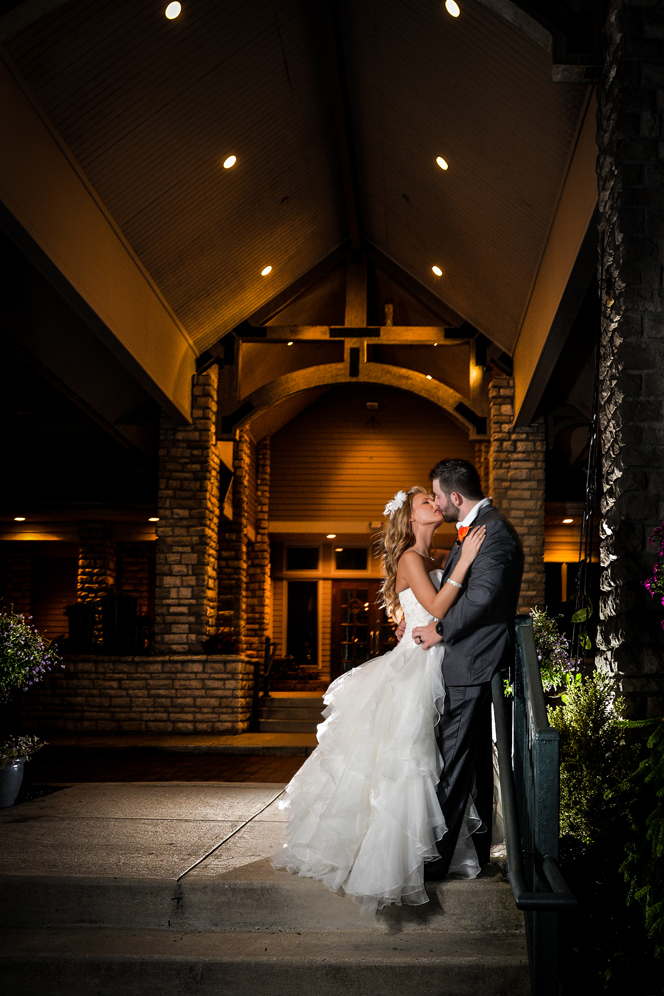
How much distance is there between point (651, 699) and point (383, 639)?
1070 cm

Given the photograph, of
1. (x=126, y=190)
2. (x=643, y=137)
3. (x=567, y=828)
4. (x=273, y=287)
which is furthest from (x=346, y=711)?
(x=273, y=287)

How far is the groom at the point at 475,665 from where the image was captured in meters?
3.51

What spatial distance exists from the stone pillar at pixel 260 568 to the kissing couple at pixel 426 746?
37.7 feet

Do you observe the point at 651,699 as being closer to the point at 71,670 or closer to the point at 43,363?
the point at 43,363

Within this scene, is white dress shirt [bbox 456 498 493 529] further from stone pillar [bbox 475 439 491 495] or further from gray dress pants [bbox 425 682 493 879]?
stone pillar [bbox 475 439 491 495]

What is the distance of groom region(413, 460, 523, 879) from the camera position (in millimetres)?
3512

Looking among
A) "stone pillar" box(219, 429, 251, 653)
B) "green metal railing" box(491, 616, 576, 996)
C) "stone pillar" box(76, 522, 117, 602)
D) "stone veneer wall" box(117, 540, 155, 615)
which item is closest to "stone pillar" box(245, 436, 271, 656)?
"stone pillar" box(219, 429, 251, 653)

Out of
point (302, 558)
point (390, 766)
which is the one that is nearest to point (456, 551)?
point (390, 766)

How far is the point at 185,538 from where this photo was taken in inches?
441

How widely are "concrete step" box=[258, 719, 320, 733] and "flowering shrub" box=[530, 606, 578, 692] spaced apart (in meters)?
6.81

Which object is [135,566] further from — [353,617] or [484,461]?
[484,461]

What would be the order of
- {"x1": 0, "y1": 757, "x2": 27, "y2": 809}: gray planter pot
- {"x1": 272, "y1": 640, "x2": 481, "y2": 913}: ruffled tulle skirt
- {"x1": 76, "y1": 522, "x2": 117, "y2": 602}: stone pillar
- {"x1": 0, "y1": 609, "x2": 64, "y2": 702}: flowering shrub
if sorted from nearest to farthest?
{"x1": 272, "y1": 640, "x2": 481, "y2": 913}: ruffled tulle skirt, {"x1": 0, "y1": 757, "x2": 27, "y2": 809}: gray planter pot, {"x1": 0, "y1": 609, "x2": 64, "y2": 702}: flowering shrub, {"x1": 76, "y1": 522, "x2": 117, "y2": 602}: stone pillar

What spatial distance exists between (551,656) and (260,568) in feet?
35.9

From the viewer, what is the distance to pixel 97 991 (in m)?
3.14
